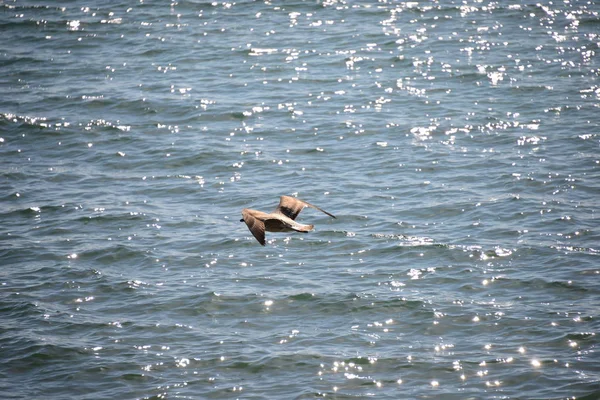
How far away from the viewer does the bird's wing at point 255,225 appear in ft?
29.6

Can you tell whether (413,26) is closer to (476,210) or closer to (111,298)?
(476,210)

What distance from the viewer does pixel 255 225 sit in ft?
30.8

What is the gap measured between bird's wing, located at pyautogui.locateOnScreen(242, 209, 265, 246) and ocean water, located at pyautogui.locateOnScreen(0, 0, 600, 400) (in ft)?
7.12

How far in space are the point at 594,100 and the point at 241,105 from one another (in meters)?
7.26

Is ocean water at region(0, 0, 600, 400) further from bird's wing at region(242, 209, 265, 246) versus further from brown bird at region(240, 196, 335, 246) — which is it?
bird's wing at region(242, 209, 265, 246)

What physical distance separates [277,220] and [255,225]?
0.54m

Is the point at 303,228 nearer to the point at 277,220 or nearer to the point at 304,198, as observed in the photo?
the point at 277,220

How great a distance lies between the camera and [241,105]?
19.7 meters

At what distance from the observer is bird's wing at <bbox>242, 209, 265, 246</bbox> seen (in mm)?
9016

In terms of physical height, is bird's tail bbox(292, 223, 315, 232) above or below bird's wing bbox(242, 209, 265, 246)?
below

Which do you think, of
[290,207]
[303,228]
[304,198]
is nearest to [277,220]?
[303,228]

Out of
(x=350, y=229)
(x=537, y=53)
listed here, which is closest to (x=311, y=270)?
(x=350, y=229)

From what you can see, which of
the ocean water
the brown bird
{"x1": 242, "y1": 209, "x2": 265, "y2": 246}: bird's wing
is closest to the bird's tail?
the brown bird

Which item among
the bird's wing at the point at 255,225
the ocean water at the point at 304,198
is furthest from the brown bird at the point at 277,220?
the ocean water at the point at 304,198
